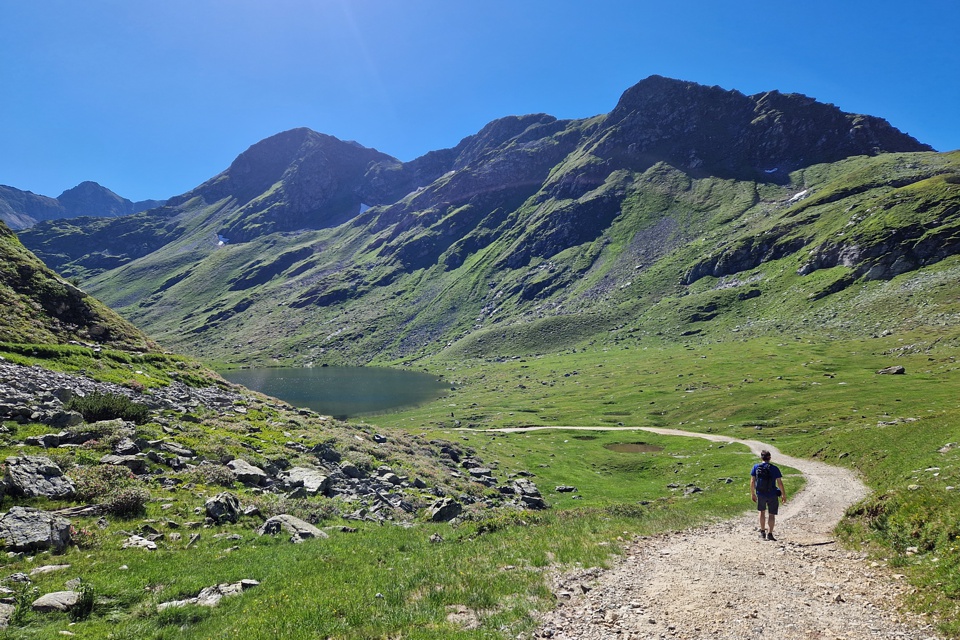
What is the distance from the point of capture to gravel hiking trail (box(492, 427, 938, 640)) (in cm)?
1089

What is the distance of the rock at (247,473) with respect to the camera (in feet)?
82.7

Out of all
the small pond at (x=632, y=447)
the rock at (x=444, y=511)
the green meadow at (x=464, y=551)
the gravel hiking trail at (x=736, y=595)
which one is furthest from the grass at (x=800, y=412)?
the rock at (x=444, y=511)

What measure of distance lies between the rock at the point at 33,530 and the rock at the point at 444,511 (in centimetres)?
1688

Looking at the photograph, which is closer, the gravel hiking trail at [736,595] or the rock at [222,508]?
the gravel hiking trail at [736,595]

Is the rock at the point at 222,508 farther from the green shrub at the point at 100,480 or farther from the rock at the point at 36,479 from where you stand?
the rock at the point at 36,479

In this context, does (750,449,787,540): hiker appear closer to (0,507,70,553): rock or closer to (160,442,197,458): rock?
(0,507,70,553): rock

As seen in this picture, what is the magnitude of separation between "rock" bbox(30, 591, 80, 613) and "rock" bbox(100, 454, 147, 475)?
1141 centimetres

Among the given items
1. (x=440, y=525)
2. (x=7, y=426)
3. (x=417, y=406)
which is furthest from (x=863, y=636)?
(x=417, y=406)

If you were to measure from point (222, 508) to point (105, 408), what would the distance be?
13.8m

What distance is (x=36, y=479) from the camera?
1717 cm

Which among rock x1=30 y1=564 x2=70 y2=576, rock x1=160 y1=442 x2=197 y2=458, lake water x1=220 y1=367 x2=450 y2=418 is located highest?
rock x1=160 y1=442 x2=197 y2=458

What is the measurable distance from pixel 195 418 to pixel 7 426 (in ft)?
43.6

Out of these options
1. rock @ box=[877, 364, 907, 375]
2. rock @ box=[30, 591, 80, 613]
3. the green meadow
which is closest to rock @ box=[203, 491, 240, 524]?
the green meadow

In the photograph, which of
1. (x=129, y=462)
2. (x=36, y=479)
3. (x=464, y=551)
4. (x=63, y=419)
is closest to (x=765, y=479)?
(x=464, y=551)
